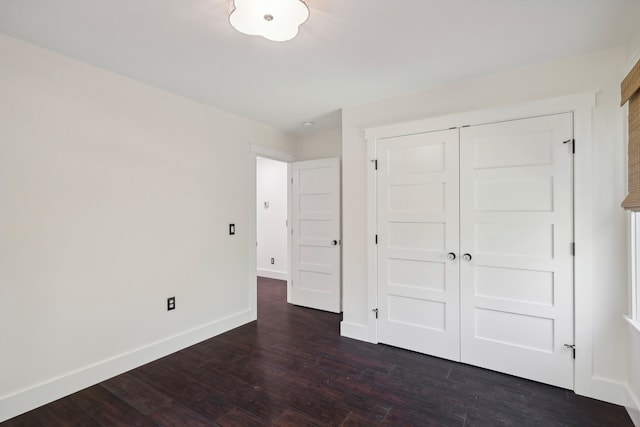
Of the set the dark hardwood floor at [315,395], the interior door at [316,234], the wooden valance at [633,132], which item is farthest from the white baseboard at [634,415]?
the interior door at [316,234]

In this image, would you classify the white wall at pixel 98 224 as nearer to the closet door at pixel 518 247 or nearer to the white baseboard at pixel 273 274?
the closet door at pixel 518 247

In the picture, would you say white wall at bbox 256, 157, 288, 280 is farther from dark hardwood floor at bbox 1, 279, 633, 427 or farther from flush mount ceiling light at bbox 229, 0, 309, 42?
flush mount ceiling light at bbox 229, 0, 309, 42

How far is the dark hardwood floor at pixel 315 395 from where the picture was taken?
1926mm

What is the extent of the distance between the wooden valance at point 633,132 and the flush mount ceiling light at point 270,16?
1.93 m

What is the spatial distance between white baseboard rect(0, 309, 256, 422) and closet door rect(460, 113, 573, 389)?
256cm

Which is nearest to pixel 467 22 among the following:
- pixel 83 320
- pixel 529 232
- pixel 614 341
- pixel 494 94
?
pixel 494 94

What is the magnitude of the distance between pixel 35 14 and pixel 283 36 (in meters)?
1.47

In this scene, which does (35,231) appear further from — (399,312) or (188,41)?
(399,312)

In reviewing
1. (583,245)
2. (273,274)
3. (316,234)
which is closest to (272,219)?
(273,274)

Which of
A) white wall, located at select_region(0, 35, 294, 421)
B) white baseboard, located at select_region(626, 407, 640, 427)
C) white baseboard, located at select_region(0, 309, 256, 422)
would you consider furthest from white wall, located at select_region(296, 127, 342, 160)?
white baseboard, located at select_region(626, 407, 640, 427)

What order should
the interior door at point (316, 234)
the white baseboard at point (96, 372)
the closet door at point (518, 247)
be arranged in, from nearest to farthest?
the white baseboard at point (96, 372), the closet door at point (518, 247), the interior door at point (316, 234)

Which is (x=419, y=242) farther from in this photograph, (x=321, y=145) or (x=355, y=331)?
(x=321, y=145)

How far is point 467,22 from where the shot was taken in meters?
1.83

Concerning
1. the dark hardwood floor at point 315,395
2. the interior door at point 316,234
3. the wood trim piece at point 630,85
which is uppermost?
the wood trim piece at point 630,85
